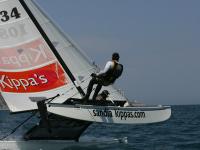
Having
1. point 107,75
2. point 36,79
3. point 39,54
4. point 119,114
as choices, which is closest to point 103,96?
point 107,75

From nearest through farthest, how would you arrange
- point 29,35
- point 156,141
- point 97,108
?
point 97,108 < point 29,35 < point 156,141

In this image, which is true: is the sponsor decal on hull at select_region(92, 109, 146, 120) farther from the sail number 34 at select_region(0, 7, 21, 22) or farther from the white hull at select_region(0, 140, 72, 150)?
the sail number 34 at select_region(0, 7, 21, 22)

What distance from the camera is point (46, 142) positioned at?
1419cm

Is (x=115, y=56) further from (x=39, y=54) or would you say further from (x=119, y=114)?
(x=39, y=54)

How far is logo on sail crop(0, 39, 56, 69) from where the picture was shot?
45.2 feet

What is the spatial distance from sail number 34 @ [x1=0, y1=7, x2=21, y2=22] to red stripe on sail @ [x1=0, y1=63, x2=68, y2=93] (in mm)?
1496

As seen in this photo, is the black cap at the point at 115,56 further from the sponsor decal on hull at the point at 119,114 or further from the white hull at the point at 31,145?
the white hull at the point at 31,145

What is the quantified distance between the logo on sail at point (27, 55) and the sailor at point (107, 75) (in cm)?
145

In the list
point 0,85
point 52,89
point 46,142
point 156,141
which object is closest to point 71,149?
point 46,142

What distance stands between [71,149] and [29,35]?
10.7ft

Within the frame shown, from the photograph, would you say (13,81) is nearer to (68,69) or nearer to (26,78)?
(26,78)

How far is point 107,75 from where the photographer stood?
13008mm

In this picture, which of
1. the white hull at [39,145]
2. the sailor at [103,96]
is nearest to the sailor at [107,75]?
the sailor at [103,96]

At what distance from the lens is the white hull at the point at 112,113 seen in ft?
41.0
